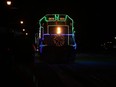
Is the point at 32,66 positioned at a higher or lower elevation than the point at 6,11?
lower

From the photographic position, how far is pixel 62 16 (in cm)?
3888

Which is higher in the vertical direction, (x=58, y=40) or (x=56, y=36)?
(x=56, y=36)

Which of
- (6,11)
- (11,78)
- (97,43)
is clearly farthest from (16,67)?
(97,43)

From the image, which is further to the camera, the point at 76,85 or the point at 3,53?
the point at 3,53

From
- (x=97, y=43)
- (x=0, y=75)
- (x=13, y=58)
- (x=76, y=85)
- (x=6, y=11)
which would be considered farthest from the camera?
(x=97, y=43)

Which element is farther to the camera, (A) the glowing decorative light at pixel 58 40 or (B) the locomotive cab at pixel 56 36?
(A) the glowing decorative light at pixel 58 40

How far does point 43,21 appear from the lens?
126 feet

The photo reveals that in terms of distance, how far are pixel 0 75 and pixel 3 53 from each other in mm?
2617

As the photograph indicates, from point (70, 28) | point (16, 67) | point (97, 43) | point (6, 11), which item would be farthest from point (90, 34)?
point (16, 67)

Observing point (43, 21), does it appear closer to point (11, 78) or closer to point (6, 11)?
point (6, 11)

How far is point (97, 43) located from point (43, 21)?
177ft

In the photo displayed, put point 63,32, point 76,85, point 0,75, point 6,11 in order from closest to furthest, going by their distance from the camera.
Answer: point 0,75, point 76,85, point 63,32, point 6,11

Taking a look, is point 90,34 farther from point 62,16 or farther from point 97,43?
point 62,16

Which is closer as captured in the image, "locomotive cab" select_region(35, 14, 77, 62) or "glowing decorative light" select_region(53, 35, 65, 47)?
"locomotive cab" select_region(35, 14, 77, 62)
